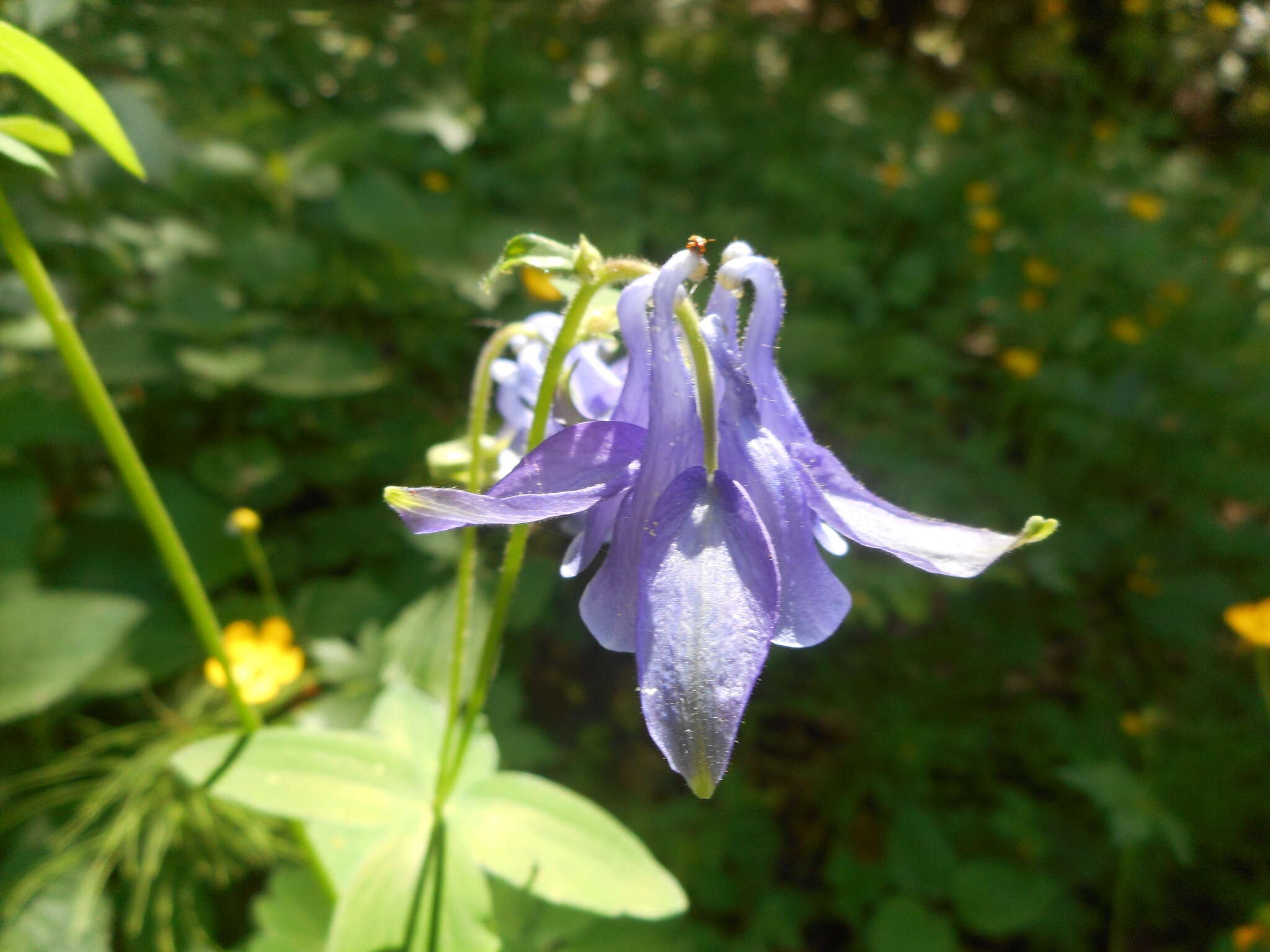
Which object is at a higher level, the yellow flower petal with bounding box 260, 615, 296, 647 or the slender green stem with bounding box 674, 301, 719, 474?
the slender green stem with bounding box 674, 301, 719, 474

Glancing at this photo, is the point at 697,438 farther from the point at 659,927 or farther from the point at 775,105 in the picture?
the point at 775,105

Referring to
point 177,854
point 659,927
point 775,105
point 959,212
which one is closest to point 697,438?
point 659,927

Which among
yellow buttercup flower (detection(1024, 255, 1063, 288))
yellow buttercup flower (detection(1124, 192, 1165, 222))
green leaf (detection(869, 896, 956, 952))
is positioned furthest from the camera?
yellow buttercup flower (detection(1124, 192, 1165, 222))

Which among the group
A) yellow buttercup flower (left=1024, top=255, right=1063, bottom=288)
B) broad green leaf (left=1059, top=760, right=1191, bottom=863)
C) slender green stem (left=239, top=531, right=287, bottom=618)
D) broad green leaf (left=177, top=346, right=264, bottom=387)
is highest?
yellow buttercup flower (left=1024, top=255, right=1063, bottom=288)

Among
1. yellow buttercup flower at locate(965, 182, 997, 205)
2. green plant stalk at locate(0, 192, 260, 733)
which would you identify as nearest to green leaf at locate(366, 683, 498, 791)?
green plant stalk at locate(0, 192, 260, 733)

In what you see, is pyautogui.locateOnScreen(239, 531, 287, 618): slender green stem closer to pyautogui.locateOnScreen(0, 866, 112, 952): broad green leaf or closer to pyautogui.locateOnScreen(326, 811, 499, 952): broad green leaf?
pyautogui.locateOnScreen(0, 866, 112, 952): broad green leaf

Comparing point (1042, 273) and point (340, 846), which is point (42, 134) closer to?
point (340, 846)

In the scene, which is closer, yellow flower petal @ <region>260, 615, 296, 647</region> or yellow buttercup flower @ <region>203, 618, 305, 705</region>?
yellow buttercup flower @ <region>203, 618, 305, 705</region>
